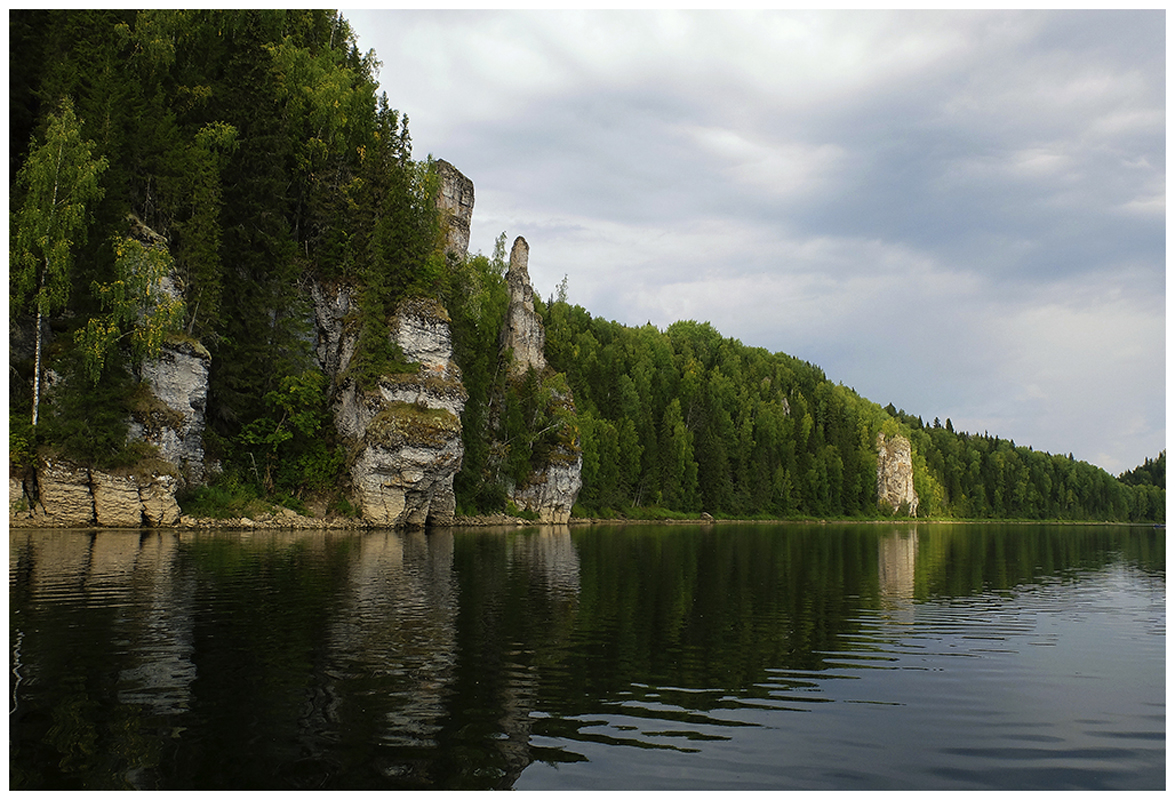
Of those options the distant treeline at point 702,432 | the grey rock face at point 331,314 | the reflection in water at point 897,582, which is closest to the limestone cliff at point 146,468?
the grey rock face at point 331,314

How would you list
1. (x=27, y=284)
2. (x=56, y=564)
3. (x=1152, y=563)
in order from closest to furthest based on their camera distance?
(x=56, y=564)
(x=27, y=284)
(x=1152, y=563)

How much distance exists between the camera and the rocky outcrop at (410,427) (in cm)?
6278

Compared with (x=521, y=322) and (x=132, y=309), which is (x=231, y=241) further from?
(x=521, y=322)

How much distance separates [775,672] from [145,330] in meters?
50.2

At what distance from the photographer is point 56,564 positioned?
28578 millimetres

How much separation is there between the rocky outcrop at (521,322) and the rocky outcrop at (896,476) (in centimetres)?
12071

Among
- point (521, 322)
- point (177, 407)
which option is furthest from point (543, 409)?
point (177, 407)

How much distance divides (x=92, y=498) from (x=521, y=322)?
6797 centimetres

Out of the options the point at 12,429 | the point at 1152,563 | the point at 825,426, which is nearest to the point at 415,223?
the point at 12,429

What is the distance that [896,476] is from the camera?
623 feet

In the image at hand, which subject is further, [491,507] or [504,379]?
[504,379]

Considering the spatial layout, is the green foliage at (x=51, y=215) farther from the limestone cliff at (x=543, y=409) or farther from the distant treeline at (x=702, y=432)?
the distant treeline at (x=702, y=432)

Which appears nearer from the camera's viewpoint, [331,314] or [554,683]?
[554,683]

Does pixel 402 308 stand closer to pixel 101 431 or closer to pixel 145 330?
pixel 145 330
